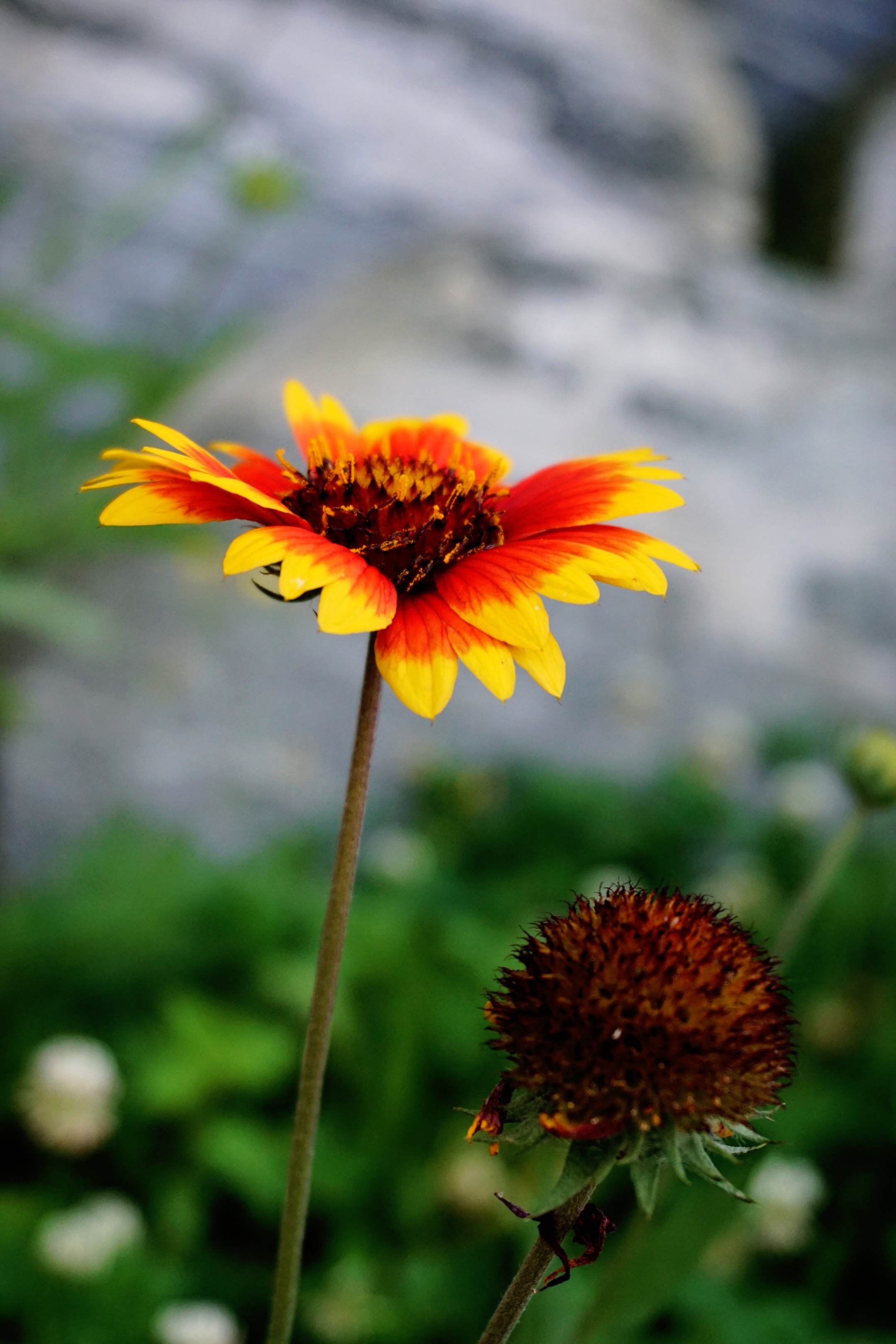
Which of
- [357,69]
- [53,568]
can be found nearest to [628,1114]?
[53,568]

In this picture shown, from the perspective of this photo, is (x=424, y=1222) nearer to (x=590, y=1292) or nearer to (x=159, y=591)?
(x=590, y=1292)

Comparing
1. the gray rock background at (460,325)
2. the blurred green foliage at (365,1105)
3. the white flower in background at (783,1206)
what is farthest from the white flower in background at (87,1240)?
the gray rock background at (460,325)

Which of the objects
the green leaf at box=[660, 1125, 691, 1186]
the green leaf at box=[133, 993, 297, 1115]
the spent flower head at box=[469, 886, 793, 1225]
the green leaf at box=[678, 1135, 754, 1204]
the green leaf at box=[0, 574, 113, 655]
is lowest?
the green leaf at box=[133, 993, 297, 1115]

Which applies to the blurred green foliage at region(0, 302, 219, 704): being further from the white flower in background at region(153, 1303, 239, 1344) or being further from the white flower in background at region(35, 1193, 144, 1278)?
the white flower in background at region(153, 1303, 239, 1344)

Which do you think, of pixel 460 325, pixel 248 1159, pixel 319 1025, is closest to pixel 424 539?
pixel 319 1025

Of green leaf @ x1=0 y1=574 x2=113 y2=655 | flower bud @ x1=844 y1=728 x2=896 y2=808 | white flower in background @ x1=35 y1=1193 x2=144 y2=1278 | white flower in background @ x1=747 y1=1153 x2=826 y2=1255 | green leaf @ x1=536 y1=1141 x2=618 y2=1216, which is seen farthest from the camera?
green leaf @ x1=0 y1=574 x2=113 y2=655

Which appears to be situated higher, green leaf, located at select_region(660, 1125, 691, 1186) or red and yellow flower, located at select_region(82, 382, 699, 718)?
red and yellow flower, located at select_region(82, 382, 699, 718)

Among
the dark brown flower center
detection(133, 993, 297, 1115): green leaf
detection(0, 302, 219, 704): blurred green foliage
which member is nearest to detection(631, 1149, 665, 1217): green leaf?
the dark brown flower center
